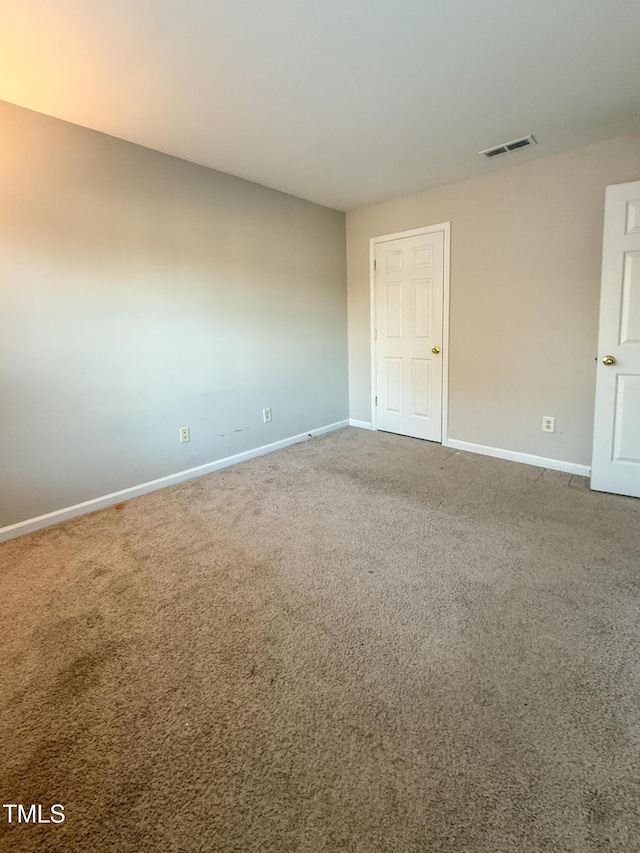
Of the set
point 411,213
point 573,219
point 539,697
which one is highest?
point 411,213

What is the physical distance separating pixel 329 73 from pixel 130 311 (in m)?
1.84

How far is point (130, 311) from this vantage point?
2.85m

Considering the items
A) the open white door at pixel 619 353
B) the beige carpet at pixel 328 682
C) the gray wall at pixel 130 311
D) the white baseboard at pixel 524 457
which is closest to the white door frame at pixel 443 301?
the white baseboard at pixel 524 457

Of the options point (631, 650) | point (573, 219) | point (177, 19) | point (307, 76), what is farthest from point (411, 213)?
point (631, 650)

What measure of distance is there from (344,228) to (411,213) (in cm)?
82

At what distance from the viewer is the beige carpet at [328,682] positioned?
3.33 ft

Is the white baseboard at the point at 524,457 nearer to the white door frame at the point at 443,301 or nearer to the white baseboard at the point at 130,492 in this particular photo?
the white door frame at the point at 443,301

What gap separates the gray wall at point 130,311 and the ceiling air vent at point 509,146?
1703mm

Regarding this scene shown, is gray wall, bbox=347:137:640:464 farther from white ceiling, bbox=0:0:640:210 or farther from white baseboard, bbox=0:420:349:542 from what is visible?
white baseboard, bbox=0:420:349:542

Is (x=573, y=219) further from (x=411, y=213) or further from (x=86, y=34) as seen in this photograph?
(x=86, y=34)

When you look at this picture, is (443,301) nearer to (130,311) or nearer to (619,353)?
(619,353)

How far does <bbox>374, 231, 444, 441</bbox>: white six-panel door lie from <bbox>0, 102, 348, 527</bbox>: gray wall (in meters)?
0.81

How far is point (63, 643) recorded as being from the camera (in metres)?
1.63

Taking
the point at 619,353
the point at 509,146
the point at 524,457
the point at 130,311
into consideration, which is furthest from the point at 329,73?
the point at 524,457
